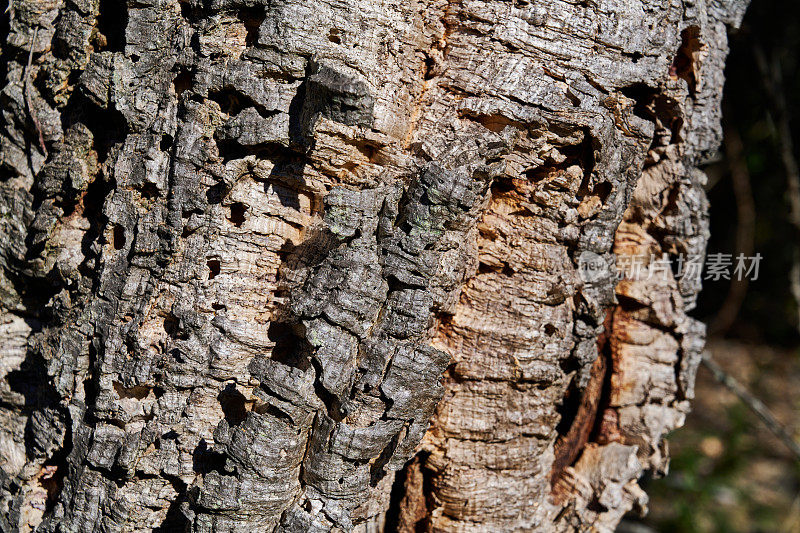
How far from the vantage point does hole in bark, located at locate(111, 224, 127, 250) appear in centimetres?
117

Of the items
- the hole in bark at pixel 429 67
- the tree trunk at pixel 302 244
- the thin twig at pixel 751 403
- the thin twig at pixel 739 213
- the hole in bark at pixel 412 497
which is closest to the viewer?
the tree trunk at pixel 302 244

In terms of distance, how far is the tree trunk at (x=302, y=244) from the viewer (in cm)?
108

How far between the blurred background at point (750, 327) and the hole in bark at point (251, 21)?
2.64 meters

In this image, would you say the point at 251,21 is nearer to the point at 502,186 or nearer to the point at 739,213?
the point at 502,186

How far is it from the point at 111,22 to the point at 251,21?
32 centimetres

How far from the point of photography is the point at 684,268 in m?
1.54

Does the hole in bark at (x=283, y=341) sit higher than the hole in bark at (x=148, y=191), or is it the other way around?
the hole in bark at (x=148, y=191)

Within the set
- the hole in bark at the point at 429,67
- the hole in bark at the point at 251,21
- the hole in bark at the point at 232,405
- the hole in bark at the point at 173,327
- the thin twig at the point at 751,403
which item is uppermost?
the hole in bark at the point at 429,67

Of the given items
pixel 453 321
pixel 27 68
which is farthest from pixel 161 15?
pixel 453 321

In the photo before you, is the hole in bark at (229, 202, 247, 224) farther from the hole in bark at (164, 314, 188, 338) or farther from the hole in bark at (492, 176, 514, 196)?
the hole in bark at (492, 176, 514, 196)

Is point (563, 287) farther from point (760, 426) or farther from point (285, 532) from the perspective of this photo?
point (760, 426)

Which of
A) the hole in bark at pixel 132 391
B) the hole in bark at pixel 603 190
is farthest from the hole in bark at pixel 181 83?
the hole in bark at pixel 603 190

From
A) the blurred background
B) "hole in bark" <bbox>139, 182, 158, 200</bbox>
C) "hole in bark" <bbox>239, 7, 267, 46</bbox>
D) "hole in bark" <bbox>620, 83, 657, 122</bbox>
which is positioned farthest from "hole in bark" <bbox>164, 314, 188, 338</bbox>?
the blurred background

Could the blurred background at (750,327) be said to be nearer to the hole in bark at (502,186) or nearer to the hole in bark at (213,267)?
the hole in bark at (502,186)
